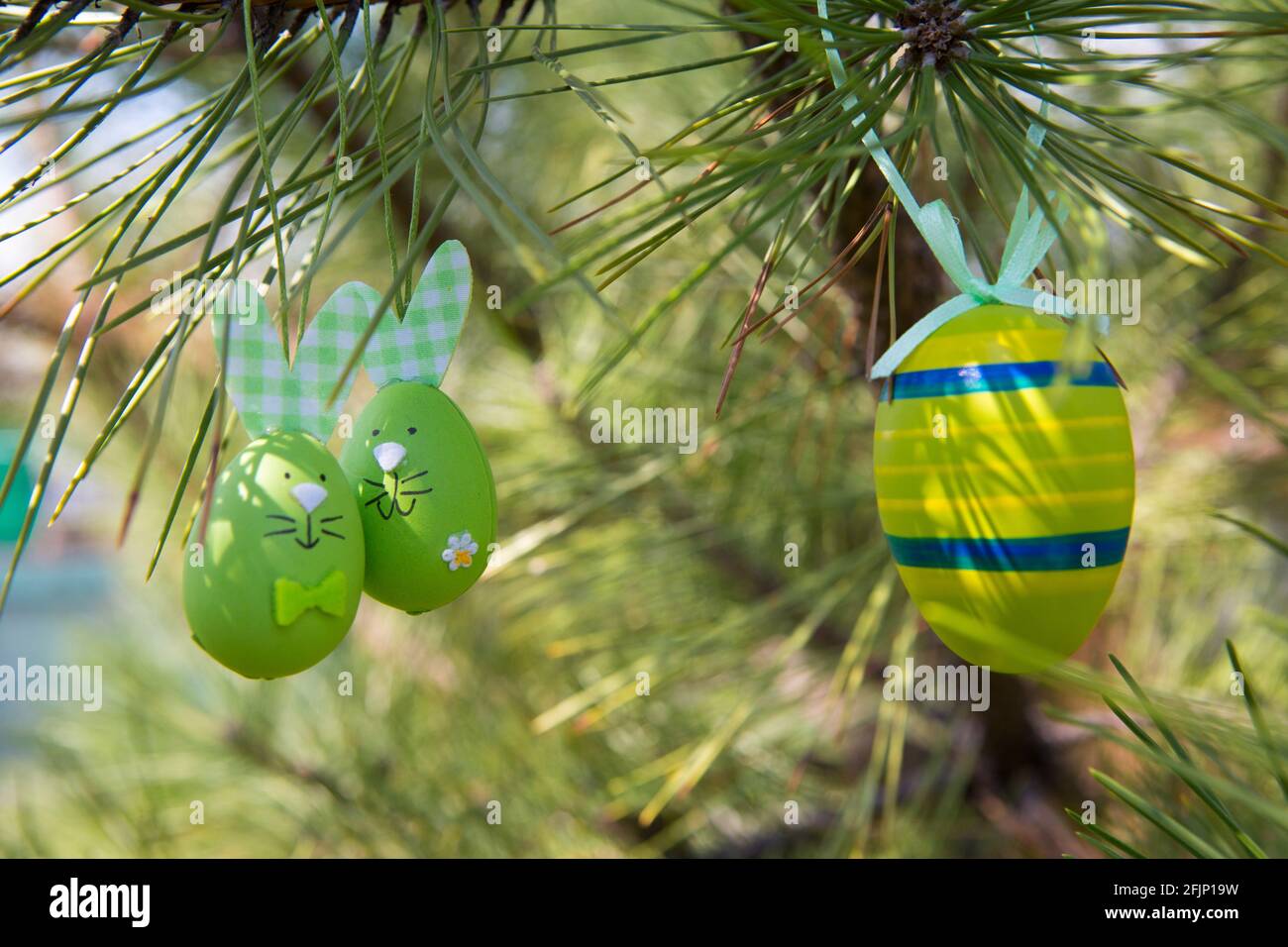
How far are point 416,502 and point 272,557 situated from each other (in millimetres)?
43

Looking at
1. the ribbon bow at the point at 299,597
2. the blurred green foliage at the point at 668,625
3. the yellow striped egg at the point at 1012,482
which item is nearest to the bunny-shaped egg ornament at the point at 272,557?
the ribbon bow at the point at 299,597

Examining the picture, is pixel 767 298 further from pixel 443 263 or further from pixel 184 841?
pixel 184 841

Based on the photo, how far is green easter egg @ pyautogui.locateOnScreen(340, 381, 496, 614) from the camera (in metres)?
0.28

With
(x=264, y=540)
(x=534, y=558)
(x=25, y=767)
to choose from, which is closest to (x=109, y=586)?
(x=25, y=767)

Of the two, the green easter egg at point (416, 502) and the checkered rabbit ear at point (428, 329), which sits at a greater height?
the checkered rabbit ear at point (428, 329)

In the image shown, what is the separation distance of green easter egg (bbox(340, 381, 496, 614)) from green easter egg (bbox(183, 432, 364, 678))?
15 millimetres

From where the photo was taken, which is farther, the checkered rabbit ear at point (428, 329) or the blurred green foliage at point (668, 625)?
the blurred green foliage at point (668, 625)

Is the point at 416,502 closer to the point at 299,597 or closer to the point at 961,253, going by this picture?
the point at 299,597

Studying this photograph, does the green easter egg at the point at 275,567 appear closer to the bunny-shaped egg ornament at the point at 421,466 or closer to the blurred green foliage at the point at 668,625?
the bunny-shaped egg ornament at the point at 421,466

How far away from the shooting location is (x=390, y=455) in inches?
10.9

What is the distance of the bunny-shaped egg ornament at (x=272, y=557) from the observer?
0.25 m

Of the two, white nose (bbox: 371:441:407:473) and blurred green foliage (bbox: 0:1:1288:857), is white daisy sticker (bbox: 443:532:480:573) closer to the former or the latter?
white nose (bbox: 371:441:407:473)

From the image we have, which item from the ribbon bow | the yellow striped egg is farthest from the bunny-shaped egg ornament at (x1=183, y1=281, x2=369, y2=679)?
the yellow striped egg

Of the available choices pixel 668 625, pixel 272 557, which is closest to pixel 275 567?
pixel 272 557
